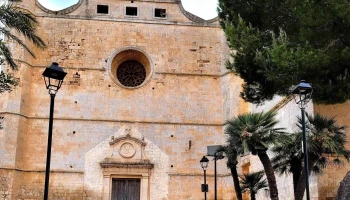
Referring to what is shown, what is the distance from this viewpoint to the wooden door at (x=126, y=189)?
1938 cm

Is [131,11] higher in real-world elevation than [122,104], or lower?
higher

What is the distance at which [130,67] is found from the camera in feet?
68.5

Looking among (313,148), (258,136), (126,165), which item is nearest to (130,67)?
(126,165)

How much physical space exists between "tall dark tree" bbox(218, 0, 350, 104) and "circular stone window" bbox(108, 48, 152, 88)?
9.04m

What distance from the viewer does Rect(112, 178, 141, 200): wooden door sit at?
763 inches

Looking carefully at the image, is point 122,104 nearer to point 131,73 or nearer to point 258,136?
point 131,73

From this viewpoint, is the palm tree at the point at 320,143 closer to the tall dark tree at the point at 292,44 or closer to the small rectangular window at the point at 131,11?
the tall dark tree at the point at 292,44

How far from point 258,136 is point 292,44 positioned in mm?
2133

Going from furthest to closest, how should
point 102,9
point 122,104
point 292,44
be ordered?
point 102,9, point 122,104, point 292,44

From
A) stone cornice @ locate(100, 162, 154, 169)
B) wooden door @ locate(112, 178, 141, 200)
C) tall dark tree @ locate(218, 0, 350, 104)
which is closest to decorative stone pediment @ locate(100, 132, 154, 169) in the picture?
stone cornice @ locate(100, 162, 154, 169)

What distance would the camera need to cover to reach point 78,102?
766 inches

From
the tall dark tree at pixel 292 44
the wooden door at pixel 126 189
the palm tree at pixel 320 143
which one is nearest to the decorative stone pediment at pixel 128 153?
the wooden door at pixel 126 189

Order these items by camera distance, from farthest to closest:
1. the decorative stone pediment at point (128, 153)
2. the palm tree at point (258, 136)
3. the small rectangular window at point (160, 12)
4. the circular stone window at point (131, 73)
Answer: the small rectangular window at point (160, 12), the circular stone window at point (131, 73), the decorative stone pediment at point (128, 153), the palm tree at point (258, 136)

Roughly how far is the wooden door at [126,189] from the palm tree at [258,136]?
376 inches
